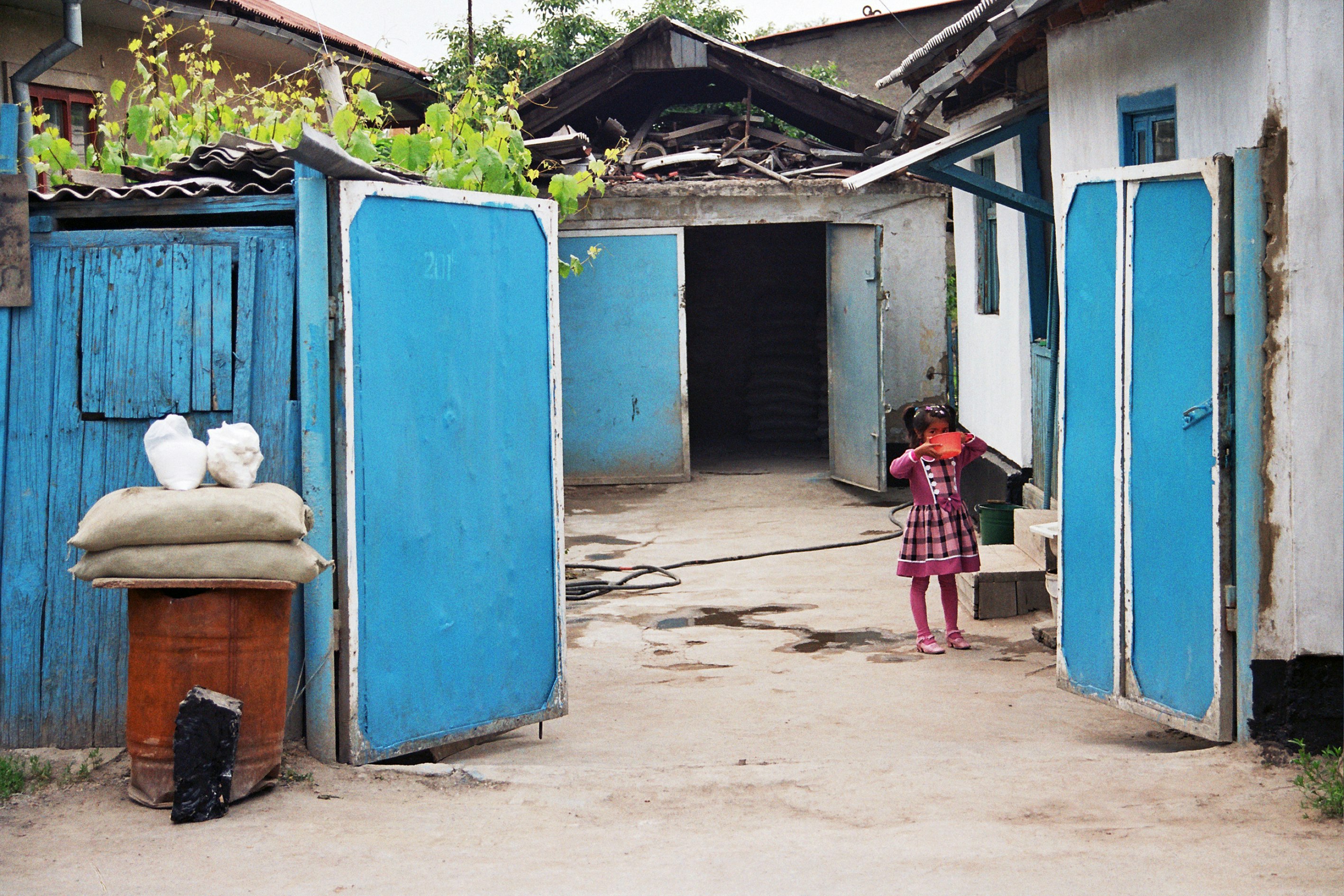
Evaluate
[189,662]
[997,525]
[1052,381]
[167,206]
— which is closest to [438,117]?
[167,206]

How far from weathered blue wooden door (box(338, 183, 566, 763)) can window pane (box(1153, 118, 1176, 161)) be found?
3519 mm

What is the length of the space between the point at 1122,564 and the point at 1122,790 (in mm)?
1093

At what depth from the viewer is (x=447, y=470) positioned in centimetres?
476

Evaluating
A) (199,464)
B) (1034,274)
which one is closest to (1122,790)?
(199,464)

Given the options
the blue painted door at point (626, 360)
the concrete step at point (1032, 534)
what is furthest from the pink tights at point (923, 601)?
the blue painted door at point (626, 360)

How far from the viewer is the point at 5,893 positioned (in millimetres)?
3357

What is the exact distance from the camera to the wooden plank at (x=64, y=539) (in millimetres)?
4492

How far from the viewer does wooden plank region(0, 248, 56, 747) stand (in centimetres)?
450

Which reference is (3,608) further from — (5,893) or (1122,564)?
(1122,564)

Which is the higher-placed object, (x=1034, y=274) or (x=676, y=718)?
(x=1034, y=274)

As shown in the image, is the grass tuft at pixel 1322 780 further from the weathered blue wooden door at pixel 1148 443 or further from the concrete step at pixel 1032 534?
the concrete step at pixel 1032 534

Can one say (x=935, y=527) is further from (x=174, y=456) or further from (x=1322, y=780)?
(x=174, y=456)

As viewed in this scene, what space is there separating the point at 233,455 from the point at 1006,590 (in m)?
5.01

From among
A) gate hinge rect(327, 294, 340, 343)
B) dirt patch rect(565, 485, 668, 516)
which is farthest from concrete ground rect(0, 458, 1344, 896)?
dirt patch rect(565, 485, 668, 516)
